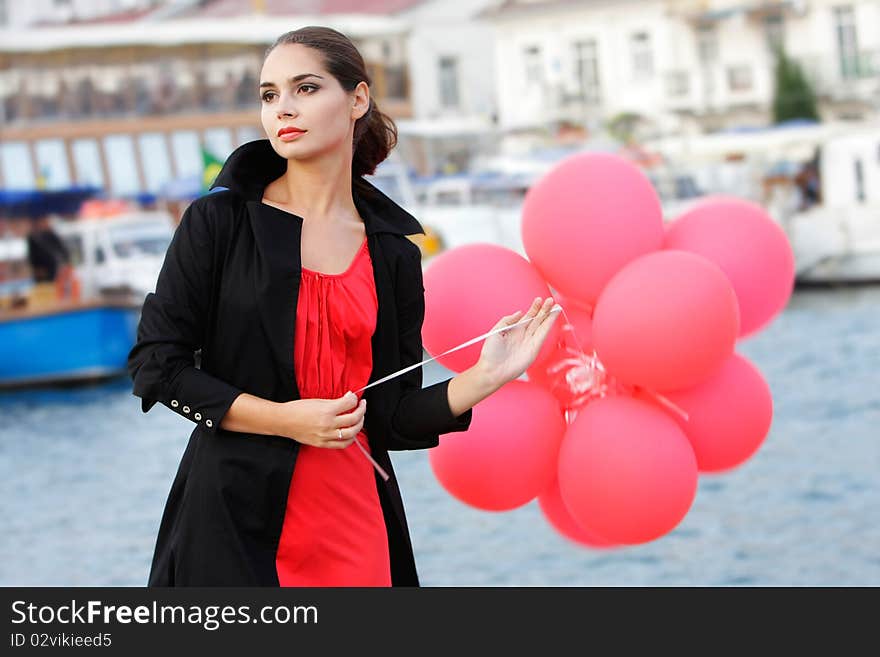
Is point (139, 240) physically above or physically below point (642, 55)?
below

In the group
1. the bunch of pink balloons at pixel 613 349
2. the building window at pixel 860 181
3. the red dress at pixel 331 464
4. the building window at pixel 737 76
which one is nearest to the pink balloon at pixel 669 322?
the bunch of pink balloons at pixel 613 349

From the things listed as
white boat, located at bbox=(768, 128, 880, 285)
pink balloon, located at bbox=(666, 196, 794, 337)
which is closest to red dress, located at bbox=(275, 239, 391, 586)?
pink balloon, located at bbox=(666, 196, 794, 337)

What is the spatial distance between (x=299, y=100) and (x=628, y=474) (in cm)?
98

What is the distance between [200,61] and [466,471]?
80.7 ft

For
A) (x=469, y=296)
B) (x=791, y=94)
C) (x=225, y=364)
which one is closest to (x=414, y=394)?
(x=225, y=364)

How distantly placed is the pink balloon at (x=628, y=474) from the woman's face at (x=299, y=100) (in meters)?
0.88

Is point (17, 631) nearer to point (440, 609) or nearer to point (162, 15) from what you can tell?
point (440, 609)

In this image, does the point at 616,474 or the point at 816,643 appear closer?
the point at 816,643

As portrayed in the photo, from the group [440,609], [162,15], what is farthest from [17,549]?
[162,15]

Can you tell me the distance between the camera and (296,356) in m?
2.19

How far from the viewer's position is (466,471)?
285cm

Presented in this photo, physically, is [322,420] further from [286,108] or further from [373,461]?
[286,108]

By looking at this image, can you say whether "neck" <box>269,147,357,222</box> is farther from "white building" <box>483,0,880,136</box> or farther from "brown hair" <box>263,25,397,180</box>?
"white building" <box>483,0,880,136</box>

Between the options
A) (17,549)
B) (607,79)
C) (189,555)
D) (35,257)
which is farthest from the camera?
(607,79)
